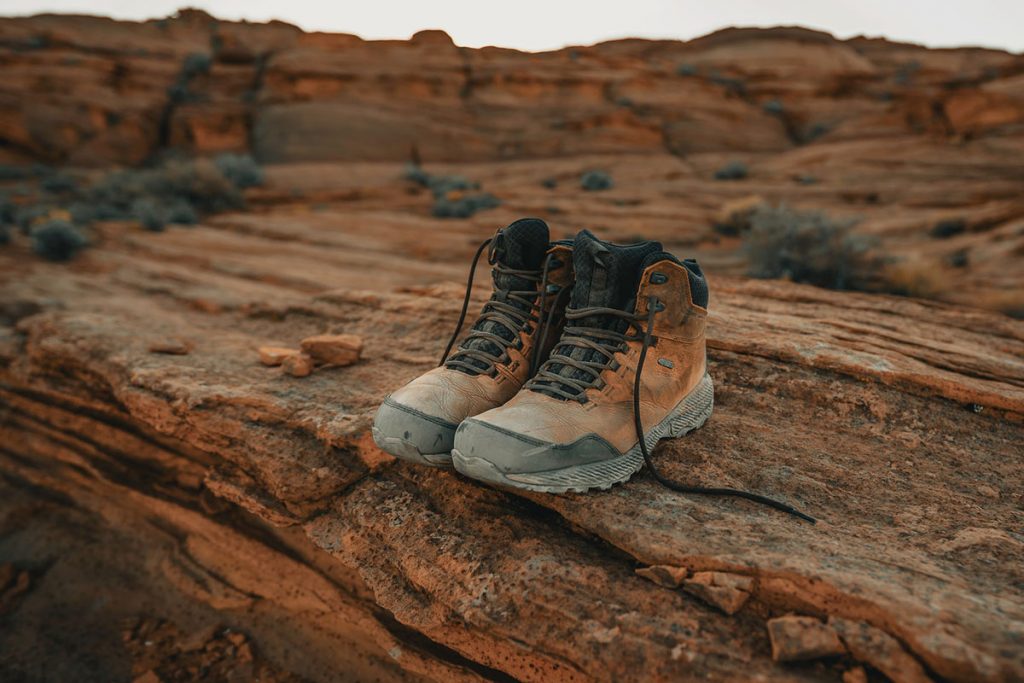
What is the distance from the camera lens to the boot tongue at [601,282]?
1.92 meters

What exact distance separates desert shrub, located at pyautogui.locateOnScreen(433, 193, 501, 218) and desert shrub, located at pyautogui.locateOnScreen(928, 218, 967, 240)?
8169mm

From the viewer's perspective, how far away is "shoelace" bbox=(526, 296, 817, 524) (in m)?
1.79

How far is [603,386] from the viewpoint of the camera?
1.88 metres

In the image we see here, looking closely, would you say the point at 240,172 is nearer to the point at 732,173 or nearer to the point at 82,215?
the point at 82,215

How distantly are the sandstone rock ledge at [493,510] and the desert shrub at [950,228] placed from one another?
5.76m

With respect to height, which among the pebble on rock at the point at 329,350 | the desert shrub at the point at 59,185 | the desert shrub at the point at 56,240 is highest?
the pebble on rock at the point at 329,350

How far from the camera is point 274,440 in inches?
94.9

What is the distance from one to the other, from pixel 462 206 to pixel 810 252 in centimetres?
721

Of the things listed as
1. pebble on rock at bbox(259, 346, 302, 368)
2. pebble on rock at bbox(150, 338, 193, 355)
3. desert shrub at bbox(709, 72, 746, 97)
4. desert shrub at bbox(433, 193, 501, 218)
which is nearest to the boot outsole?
pebble on rock at bbox(259, 346, 302, 368)

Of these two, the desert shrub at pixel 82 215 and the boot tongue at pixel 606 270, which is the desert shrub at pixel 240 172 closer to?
the desert shrub at pixel 82 215

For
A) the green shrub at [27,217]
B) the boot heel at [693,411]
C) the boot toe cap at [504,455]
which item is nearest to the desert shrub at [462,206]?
the green shrub at [27,217]

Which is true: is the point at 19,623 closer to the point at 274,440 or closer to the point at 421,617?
the point at 274,440

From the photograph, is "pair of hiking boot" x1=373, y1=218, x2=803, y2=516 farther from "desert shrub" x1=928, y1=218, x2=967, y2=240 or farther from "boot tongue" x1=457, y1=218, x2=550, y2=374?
"desert shrub" x1=928, y1=218, x2=967, y2=240

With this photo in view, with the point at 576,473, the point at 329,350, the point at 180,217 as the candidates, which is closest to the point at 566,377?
the point at 576,473
